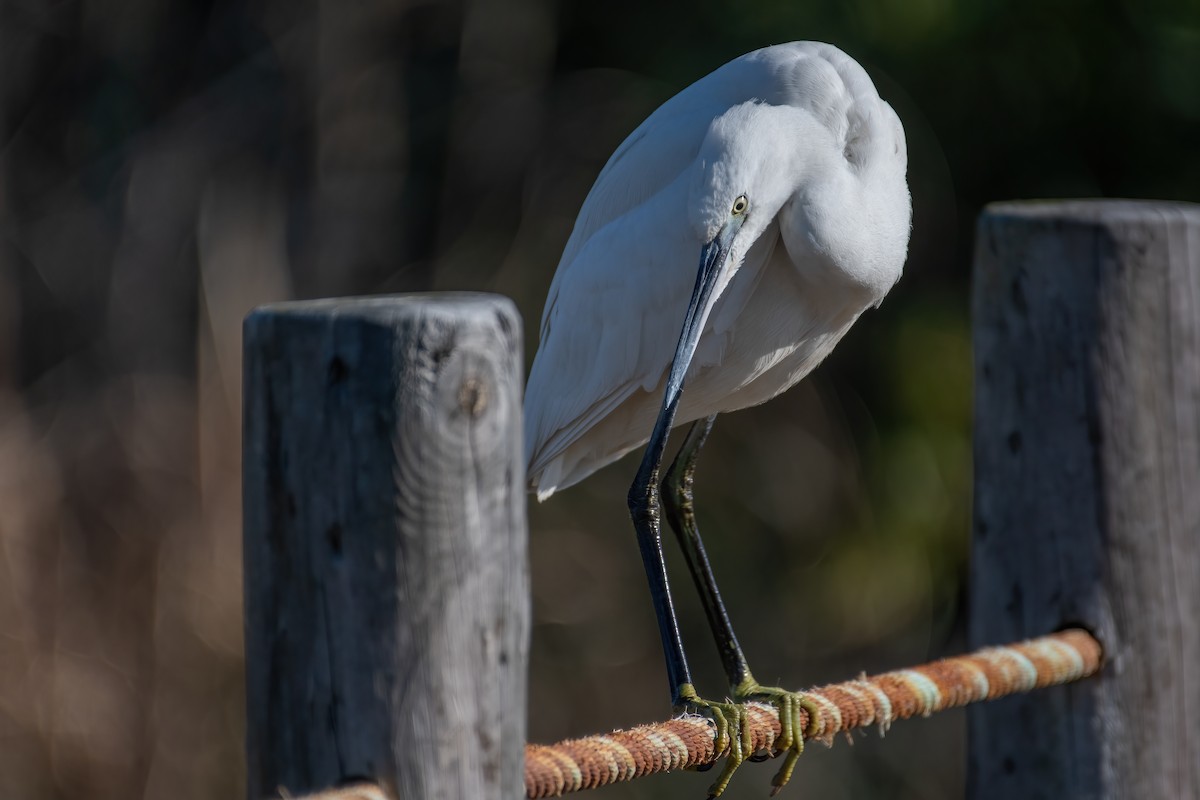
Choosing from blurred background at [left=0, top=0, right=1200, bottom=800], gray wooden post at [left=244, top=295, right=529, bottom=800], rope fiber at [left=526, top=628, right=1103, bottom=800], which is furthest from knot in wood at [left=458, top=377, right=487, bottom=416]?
blurred background at [left=0, top=0, right=1200, bottom=800]

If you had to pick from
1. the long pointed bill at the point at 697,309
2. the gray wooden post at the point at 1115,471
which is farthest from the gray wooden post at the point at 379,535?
the gray wooden post at the point at 1115,471

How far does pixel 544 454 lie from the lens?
1756mm

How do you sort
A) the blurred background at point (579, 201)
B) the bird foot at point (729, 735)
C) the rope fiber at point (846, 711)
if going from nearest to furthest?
1. the rope fiber at point (846, 711)
2. the bird foot at point (729, 735)
3. the blurred background at point (579, 201)

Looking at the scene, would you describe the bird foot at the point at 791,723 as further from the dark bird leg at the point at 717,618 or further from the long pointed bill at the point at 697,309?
the long pointed bill at the point at 697,309

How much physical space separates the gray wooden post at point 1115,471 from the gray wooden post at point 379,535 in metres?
0.86

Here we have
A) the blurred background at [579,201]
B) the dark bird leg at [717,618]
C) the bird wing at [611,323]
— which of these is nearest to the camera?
the dark bird leg at [717,618]

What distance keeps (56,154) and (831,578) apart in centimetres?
250

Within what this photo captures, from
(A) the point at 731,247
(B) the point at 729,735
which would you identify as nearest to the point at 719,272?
(A) the point at 731,247

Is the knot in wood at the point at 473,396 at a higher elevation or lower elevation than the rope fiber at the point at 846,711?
higher

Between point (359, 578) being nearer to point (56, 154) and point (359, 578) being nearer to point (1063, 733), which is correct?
point (1063, 733)

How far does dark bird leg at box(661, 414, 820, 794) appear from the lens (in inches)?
56.8

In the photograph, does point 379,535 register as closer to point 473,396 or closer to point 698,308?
point 473,396

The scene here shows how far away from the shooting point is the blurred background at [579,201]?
3678 mm

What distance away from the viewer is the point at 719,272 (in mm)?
1496
